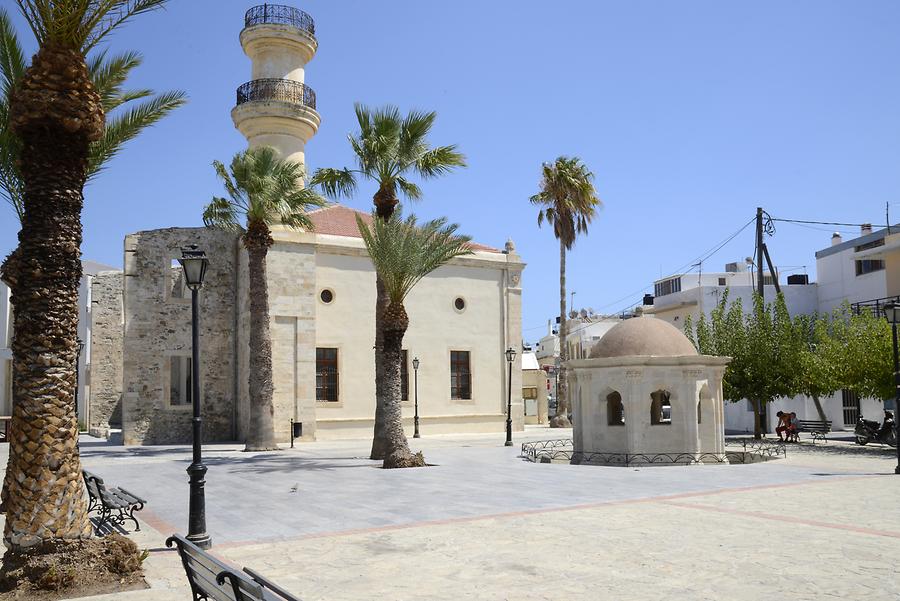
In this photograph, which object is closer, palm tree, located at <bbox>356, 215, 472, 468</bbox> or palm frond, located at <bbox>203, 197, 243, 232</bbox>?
palm tree, located at <bbox>356, 215, 472, 468</bbox>

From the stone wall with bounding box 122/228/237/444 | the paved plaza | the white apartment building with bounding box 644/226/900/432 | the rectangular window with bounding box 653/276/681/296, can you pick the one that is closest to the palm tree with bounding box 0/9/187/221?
the paved plaza

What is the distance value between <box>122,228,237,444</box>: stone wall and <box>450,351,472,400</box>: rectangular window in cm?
961

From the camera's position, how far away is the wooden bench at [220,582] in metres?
5.27

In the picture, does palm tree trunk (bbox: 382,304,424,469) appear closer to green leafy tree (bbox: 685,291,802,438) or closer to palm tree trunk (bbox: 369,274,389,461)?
palm tree trunk (bbox: 369,274,389,461)

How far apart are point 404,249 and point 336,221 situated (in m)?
15.1

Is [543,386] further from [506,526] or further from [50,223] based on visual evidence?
[50,223]

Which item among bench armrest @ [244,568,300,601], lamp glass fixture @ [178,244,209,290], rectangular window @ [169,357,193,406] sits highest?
lamp glass fixture @ [178,244,209,290]

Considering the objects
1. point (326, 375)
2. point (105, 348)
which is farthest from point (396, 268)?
point (105, 348)

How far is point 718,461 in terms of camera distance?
20.1 metres

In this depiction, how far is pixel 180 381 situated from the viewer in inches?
1331

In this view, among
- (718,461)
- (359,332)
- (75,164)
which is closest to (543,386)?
(359,332)

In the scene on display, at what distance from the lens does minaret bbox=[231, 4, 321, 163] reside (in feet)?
102

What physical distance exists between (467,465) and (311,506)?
7564mm

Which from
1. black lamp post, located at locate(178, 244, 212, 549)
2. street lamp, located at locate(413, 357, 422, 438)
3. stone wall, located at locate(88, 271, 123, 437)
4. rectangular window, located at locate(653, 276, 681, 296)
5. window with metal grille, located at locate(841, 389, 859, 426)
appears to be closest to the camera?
black lamp post, located at locate(178, 244, 212, 549)
